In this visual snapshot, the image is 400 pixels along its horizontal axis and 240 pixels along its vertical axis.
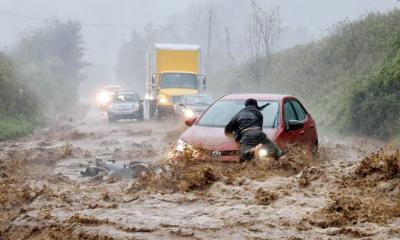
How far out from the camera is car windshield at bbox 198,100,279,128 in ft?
35.3

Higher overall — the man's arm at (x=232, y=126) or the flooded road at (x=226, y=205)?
the man's arm at (x=232, y=126)

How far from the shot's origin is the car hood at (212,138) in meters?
9.68

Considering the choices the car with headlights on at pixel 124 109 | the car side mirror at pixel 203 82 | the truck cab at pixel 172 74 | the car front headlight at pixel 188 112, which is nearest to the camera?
the car front headlight at pixel 188 112

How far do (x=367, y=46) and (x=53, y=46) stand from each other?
131ft

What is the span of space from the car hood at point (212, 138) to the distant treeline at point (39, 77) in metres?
13.2

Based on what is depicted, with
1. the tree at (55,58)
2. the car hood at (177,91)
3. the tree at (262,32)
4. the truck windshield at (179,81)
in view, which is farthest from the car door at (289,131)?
the tree at (55,58)

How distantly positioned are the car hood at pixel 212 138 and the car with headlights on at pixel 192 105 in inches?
559

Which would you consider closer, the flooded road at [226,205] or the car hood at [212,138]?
the flooded road at [226,205]

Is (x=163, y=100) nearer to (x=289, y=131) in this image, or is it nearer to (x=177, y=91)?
(x=177, y=91)

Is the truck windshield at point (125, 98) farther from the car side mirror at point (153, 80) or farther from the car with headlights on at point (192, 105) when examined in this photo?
the car with headlights on at point (192, 105)

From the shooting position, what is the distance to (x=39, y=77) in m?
46.5

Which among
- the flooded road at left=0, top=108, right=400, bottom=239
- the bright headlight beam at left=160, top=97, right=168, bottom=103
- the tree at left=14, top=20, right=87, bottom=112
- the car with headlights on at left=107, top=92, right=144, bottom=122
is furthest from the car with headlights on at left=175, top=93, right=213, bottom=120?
the tree at left=14, top=20, right=87, bottom=112

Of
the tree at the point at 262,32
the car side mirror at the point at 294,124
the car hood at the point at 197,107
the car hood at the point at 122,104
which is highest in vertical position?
the tree at the point at 262,32

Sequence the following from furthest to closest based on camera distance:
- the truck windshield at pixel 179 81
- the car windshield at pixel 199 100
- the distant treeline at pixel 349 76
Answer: the truck windshield at pixel 179 81 < the car windshield at pixel 199 100 < the distant treeline at pixel 349 76
